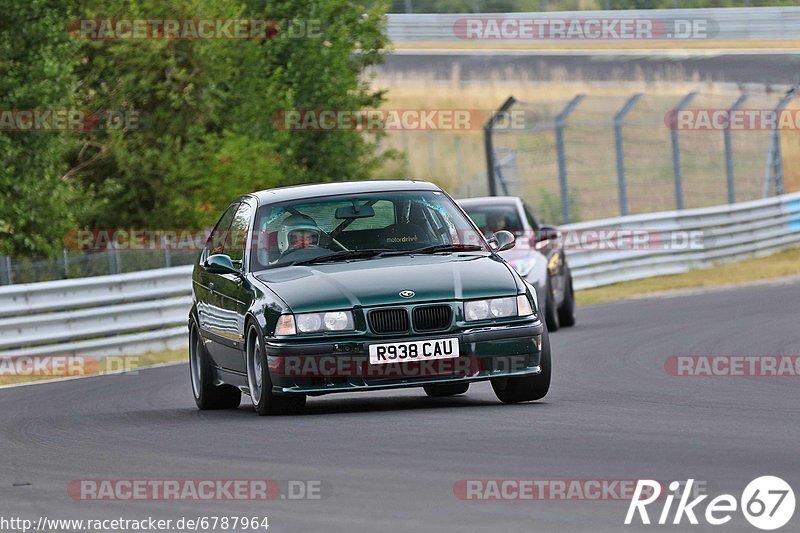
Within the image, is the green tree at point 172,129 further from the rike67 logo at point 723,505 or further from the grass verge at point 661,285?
the rike67 logo at point 723,505

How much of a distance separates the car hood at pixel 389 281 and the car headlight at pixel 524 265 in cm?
721

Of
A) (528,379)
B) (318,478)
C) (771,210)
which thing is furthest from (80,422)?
(771,210)

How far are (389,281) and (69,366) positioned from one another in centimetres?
920

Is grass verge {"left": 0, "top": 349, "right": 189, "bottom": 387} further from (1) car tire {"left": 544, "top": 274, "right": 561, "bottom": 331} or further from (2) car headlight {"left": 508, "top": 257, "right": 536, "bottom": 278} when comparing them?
(1) car tire {"left": 544, "top": 274, "right": 561, "bottom": 331}

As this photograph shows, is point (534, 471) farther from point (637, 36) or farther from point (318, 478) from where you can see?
point (637, 36)

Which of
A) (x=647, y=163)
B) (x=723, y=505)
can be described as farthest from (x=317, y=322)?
(x=647, y=163)

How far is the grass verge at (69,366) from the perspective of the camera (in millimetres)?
17703

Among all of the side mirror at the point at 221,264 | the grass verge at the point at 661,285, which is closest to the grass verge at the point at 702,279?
the grass verge at the point at 661,285

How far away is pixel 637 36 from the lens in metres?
54.7

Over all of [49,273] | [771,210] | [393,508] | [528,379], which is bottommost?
[771,210]

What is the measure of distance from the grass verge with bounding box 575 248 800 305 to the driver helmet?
1435 cm

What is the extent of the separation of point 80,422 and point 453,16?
151 feet

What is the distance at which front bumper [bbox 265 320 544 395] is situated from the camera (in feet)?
33.0

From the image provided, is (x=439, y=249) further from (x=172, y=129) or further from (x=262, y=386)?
(x=172, y=129)
